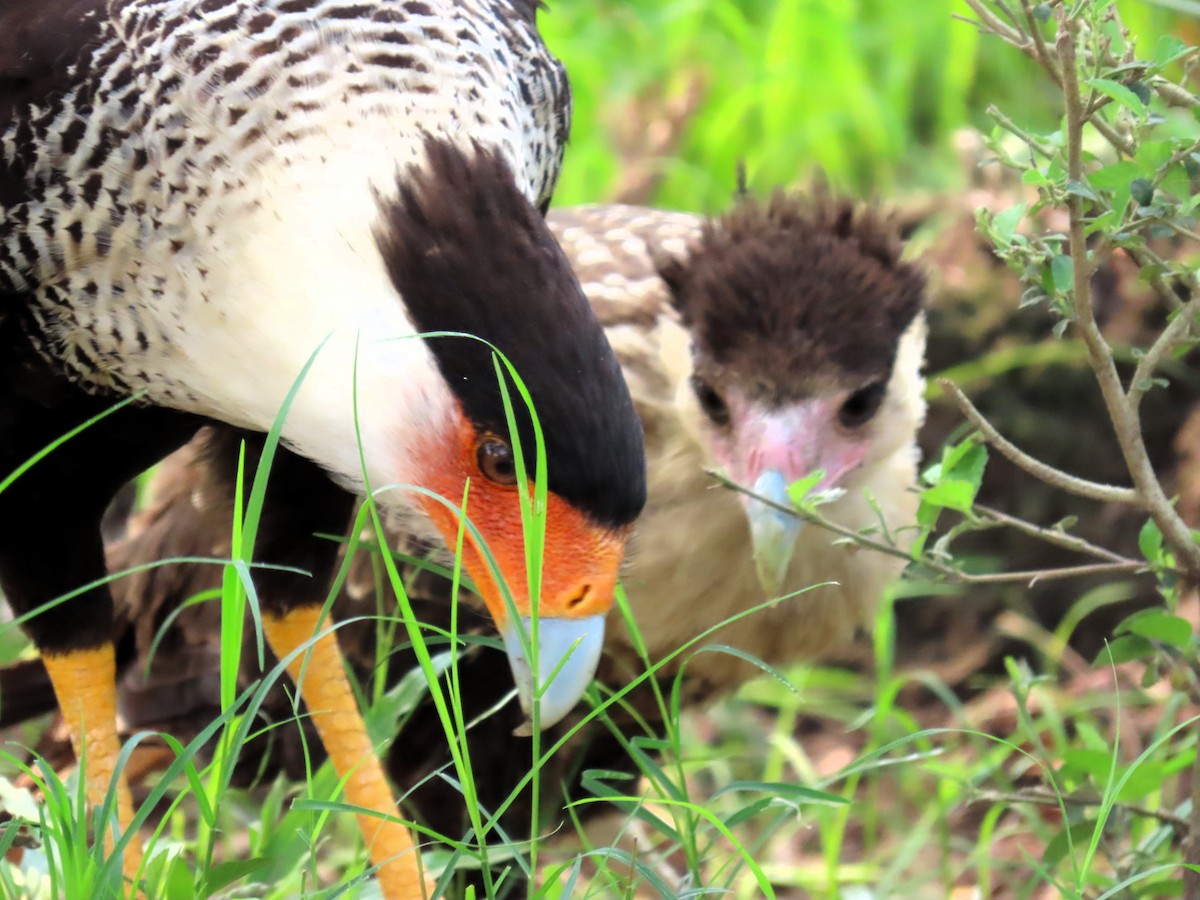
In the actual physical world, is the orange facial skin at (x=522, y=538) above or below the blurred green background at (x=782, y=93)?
above

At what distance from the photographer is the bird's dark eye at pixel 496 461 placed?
1663 mm

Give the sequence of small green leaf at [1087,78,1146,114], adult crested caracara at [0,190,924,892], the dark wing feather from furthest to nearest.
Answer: adult crested caracara at [0,190,924,892] → the dark wing feather → small green leaf at [1087,78,1146,114]

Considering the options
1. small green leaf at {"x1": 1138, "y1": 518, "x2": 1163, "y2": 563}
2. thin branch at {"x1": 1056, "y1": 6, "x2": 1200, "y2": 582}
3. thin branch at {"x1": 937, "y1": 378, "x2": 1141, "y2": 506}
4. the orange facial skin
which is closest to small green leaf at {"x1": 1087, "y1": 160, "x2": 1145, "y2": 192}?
thin branch at {"x1": 1056, "y1": 6, "x2": 1200, "y2": 582}

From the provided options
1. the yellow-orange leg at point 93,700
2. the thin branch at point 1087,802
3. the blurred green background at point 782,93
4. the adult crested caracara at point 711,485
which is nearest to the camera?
the thin branch at point 1087,802

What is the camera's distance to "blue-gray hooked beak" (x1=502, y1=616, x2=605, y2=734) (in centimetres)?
171

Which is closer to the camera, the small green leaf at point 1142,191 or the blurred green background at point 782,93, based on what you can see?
the small green leaf at point 1142,191

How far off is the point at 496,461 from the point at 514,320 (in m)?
0.16

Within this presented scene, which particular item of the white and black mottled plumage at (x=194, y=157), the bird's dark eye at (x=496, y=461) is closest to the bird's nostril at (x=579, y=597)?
the bird's dark eye at (x=496, y=461)

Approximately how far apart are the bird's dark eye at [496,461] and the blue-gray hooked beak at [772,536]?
62cm

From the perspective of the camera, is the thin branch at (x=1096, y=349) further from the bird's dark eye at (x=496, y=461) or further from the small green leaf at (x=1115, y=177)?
the bird's dark eye at (x=496, y=461)

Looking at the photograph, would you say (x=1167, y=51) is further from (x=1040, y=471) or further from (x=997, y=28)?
(x=1040, y=471)

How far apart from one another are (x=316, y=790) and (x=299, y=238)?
3.02 ft

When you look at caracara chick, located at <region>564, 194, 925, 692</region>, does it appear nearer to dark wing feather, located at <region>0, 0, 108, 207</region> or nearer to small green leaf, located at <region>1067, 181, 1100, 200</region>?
small green leaf, located at <region>1067, 181, 1100, 200</region>

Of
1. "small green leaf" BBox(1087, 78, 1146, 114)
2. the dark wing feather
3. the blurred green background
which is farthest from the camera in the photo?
the blurred green background
